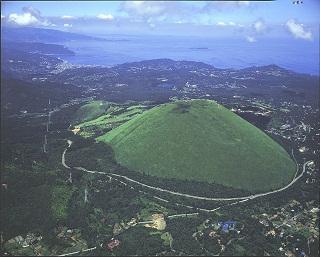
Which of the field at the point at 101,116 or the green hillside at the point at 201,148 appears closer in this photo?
the green hillside at the point at 201,148

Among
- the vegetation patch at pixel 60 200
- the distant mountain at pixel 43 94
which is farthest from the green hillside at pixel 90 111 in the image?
the vegetation patch at pixel 60 200

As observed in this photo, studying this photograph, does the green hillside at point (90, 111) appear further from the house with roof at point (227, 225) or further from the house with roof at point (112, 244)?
the house with roof at point (112, 244)

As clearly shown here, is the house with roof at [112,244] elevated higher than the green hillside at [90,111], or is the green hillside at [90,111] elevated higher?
the house with roof at [112,244]

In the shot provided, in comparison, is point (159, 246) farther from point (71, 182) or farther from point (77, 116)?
point (77, 116)

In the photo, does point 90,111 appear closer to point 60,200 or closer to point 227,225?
point 60,200

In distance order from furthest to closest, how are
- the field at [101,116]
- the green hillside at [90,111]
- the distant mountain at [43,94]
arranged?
the green hillside at [90,111], the field at [101,116], the distant mountain at [43,94]

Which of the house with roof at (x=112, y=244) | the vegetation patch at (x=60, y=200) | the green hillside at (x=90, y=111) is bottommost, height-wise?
the green hillside at (x=90, y=111)

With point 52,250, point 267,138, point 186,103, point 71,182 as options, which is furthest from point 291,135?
point 52,250

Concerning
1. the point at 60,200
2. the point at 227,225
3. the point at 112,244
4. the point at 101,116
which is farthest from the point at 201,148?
the point at 101,116

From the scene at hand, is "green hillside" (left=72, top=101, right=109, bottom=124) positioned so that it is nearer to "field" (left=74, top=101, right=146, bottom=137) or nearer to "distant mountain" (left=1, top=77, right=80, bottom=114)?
"field" (left=74, top=101, right=146, bottom=137)

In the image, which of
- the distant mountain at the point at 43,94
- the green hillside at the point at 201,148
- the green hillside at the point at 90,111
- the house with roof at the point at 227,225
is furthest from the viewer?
the green hillside at the point at 90,111
